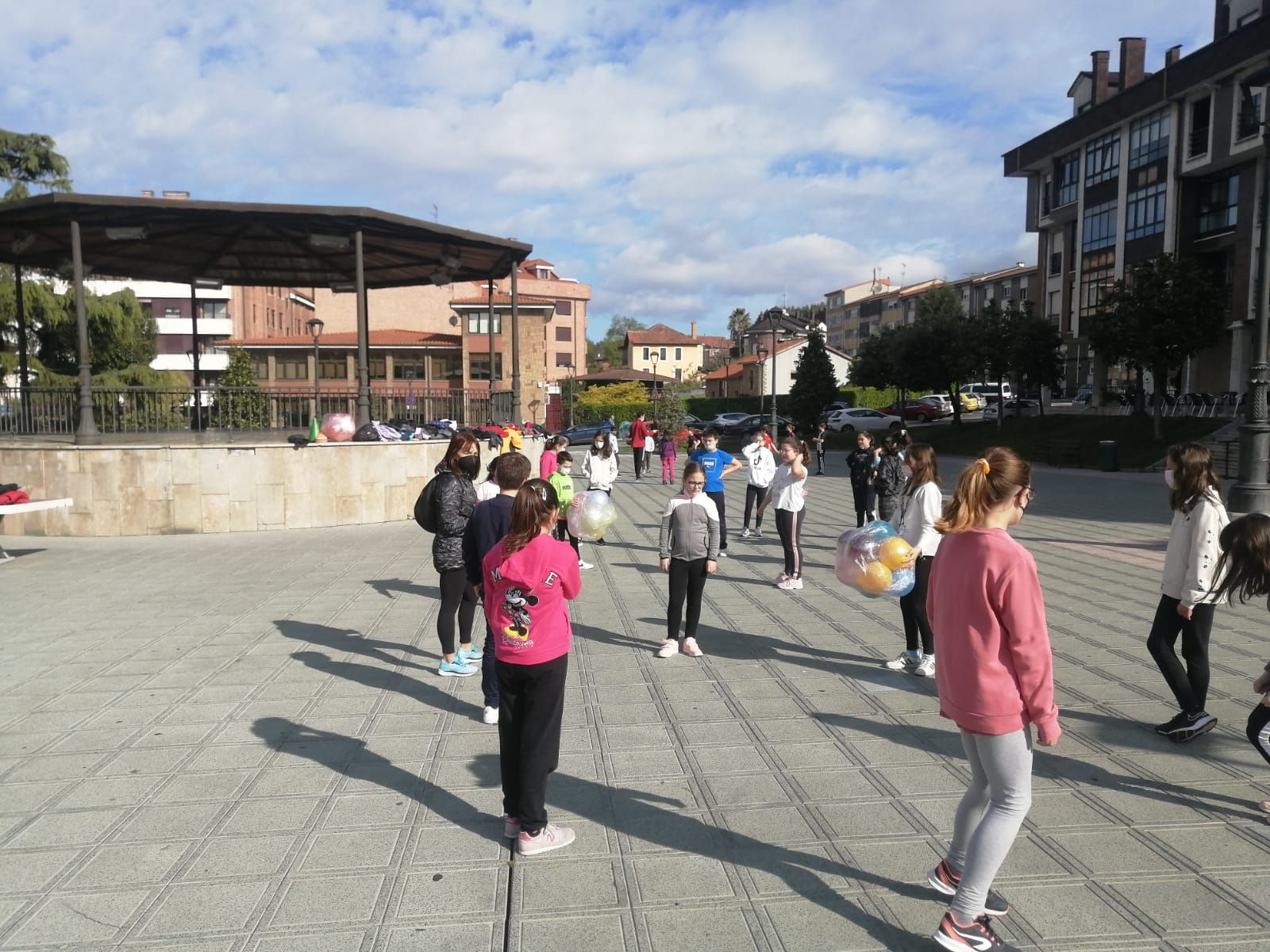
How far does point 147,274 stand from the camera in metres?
19.2

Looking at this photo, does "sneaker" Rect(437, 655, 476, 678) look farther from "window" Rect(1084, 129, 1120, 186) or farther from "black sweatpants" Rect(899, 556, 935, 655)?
"window" Rect(1084, 129, 1120, 186)

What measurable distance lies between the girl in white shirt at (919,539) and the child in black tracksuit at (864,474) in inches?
228

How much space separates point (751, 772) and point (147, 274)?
19.3 meters

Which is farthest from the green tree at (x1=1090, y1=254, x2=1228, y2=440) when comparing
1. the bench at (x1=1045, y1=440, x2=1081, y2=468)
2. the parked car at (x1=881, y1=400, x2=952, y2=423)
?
the parked car at (x1=881, y1=400, x2=952, y2=423)

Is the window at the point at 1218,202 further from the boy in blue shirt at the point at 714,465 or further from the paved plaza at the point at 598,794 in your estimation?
the paved plaza at the point at 598,794

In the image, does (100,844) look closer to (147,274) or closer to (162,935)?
(162,935)

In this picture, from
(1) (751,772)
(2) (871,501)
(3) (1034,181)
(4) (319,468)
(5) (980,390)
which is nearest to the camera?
(1) (751,772)

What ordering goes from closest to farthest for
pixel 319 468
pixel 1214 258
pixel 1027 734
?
1. pixel 1027 734
2. pixel 319 468
3. pixel 1214 258

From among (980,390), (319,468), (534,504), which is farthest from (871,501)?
(980,390)

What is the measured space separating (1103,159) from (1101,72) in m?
6.56

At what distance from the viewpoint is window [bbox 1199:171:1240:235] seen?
35.7 metres

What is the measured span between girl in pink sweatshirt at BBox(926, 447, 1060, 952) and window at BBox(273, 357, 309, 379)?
41025 millimetres

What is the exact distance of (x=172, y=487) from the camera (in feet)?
44.4

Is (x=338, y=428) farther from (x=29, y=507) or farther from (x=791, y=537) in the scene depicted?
(x=791, y=537)
